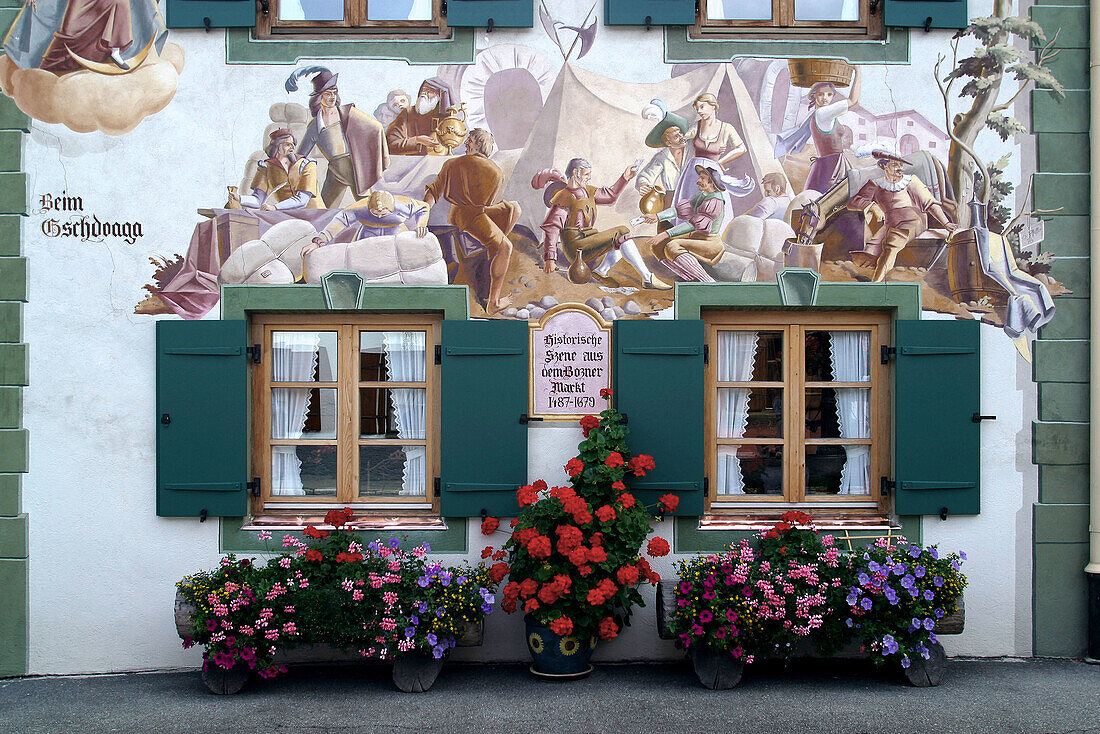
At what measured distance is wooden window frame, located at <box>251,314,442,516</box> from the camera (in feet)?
17.3

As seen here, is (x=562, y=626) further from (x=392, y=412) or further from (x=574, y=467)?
(x=392, y=412)

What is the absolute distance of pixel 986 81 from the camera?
516 cm

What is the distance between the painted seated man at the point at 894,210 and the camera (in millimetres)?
5148

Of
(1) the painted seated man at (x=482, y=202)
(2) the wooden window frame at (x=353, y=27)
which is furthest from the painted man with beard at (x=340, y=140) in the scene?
(1) the painted seated man at (x=482, y=202)

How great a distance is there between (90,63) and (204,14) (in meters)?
0.73

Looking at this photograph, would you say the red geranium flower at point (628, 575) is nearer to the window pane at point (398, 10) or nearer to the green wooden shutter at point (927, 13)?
the window pane at point (398, 10)

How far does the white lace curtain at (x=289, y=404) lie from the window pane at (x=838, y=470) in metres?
3.06

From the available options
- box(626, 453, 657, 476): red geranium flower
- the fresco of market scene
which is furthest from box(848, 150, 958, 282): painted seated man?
box(626, 453, 657, 476): red geranium flower

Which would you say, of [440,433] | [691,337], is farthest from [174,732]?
[691,337]

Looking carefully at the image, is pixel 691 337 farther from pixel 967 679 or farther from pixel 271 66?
pixel 271 66

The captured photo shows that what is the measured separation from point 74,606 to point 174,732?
54.7 inches

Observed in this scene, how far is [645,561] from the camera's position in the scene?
185 inches

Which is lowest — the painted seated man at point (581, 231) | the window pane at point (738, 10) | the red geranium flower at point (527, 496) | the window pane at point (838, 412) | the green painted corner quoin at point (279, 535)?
the green painted corner quoin at point (279, 535)

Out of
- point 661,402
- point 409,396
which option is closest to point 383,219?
point 409,396
